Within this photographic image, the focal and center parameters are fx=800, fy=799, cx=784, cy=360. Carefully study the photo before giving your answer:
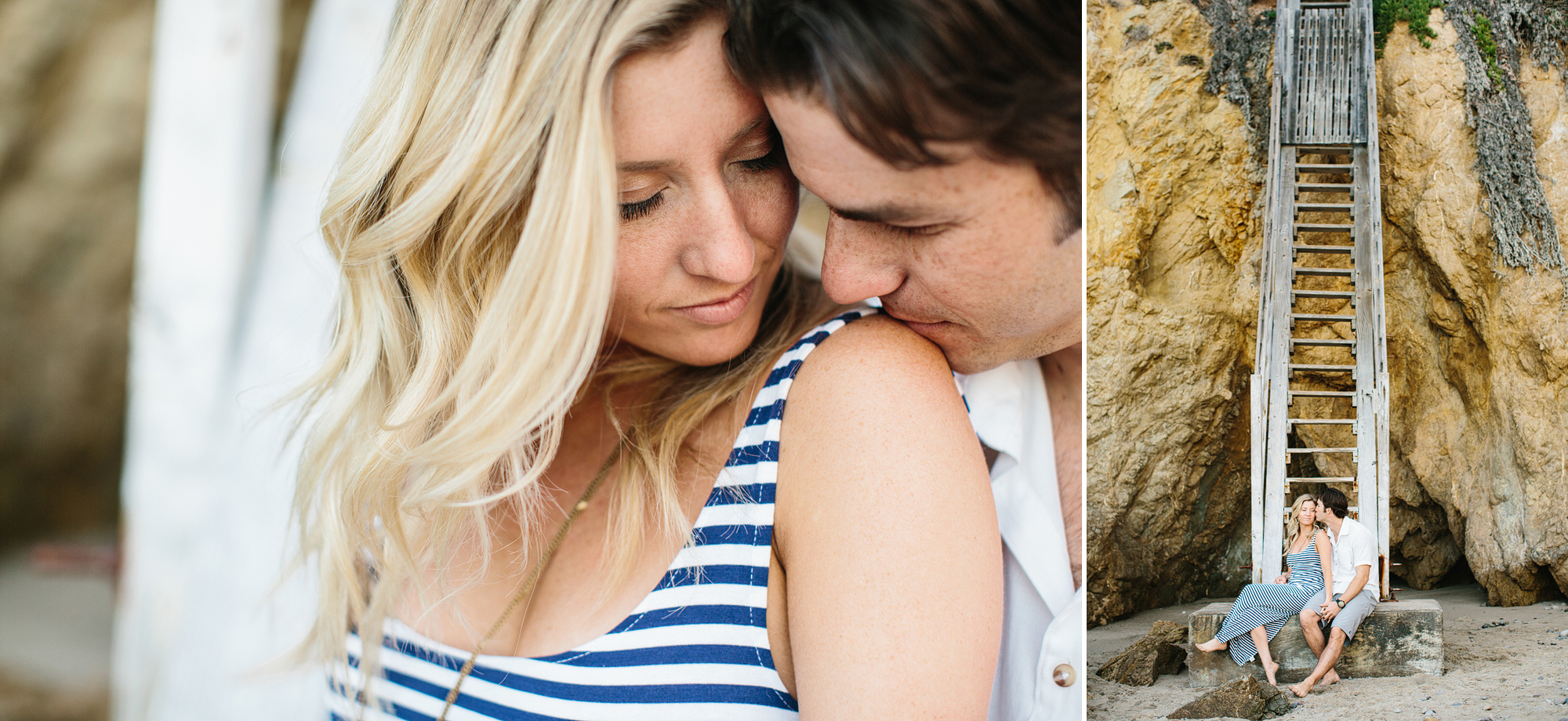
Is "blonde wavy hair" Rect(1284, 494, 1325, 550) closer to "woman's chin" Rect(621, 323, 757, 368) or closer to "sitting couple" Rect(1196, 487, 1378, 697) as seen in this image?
"sitting couple" Rect(1196, 487, 1378, 697)

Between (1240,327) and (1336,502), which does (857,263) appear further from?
(1336,502)

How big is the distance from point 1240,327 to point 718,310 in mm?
620

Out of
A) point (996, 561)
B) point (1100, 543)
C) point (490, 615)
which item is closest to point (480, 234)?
point (490, 615)

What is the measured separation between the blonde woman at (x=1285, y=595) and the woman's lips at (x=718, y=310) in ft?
2.11

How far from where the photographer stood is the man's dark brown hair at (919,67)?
0.66m


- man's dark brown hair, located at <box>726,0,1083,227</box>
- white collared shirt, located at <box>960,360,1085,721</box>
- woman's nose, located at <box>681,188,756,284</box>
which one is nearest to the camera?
man's dark brown hair, located at <box>726,0,1083,227</box>

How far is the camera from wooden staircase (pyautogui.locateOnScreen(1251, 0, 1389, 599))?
2.97ft

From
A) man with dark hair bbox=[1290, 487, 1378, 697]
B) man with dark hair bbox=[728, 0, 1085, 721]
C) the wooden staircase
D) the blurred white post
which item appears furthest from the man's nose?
the blurred white post

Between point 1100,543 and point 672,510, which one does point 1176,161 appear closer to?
point 1100,543

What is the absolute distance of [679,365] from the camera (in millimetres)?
1103

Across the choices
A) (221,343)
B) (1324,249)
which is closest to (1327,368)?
(1324,249)

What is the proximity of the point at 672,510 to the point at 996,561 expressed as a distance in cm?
36

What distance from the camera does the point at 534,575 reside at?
Answer: 0.99 m

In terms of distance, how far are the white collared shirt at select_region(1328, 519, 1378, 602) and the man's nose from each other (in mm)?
580
